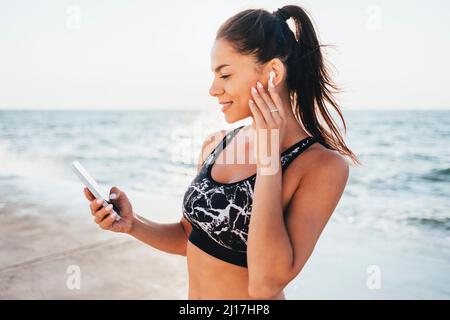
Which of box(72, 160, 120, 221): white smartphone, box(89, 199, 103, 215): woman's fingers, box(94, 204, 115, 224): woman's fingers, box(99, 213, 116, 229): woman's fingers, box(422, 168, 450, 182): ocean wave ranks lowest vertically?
box(422, 168, 450, 182): ocean wave

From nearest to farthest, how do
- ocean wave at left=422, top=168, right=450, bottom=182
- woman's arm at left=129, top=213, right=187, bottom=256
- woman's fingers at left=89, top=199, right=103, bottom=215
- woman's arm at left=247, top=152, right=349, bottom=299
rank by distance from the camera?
1. woman's arm at left=247, top=152, right=349, bottom=299
2. woman's fingers at left=89, top=199, right=103, bottom=215
3. woman's arm at left=129, top=213, right=187, bottom=256
4. ocean wave at left=422, top=168, right=450, bottom=182

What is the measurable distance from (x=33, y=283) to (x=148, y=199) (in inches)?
156

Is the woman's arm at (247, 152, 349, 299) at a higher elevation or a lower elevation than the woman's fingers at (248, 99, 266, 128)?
lower

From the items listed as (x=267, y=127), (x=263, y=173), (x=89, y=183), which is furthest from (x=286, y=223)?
(x=89, y=183)

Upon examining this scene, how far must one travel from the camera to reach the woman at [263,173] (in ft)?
5.00

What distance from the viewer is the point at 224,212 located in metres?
1.68

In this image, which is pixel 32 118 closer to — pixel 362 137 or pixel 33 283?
pixel 362 137

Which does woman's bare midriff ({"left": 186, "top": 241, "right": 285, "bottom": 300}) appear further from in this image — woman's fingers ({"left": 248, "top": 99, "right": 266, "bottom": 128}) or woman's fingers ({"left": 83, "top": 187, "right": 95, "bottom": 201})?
woman's fingers ({"left": 248, "top": 99, "right": 266, "bottom": 128})

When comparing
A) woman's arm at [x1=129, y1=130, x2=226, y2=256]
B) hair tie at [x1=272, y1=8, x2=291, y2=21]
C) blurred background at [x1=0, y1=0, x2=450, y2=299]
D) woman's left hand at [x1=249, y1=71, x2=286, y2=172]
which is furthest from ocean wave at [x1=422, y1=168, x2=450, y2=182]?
woman's left hand at [x1=249, y1=71, x2=286, y2=172]

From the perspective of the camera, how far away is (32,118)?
4431 cm

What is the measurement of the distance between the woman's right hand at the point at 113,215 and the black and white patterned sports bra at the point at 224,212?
278 millimetres

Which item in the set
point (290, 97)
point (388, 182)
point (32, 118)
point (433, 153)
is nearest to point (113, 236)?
point (290, 97)

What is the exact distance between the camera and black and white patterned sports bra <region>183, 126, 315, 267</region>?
167 cm

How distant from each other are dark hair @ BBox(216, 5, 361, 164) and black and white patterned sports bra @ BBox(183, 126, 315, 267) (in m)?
0.15
